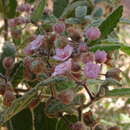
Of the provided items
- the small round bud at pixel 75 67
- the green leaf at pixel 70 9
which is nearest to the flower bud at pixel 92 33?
the small round bud at pixel 75 67

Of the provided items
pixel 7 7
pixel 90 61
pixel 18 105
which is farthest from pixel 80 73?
pixel 7 7

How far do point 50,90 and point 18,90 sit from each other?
175 millimetres

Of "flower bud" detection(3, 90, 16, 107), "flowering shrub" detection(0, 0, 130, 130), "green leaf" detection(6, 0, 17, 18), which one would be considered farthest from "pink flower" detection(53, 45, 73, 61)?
"green leaf" detection(6, 0, 17, 18)

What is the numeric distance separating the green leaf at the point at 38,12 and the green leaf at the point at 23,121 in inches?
11.3

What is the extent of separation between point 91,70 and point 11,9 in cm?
65

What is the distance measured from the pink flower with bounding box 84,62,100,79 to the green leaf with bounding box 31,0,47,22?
0.37m

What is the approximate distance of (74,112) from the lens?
88 centimetres

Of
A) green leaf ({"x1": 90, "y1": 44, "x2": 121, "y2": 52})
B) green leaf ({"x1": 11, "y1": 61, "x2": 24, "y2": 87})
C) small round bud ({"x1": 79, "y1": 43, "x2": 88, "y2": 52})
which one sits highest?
small round bud ({"x1": 79, "y1": 43, "x2": 88, "y2": 52})

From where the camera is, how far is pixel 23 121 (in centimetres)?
95

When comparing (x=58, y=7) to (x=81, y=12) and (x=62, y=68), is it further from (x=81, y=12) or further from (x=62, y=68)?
(x=62, y=68)

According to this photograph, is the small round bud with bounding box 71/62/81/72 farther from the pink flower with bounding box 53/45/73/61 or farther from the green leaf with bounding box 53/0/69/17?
the green leaf with bounding box 53/0/69/17

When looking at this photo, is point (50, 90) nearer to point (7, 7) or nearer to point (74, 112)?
point (74, 112)

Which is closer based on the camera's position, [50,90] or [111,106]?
[50,90]

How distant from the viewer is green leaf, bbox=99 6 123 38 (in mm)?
926
